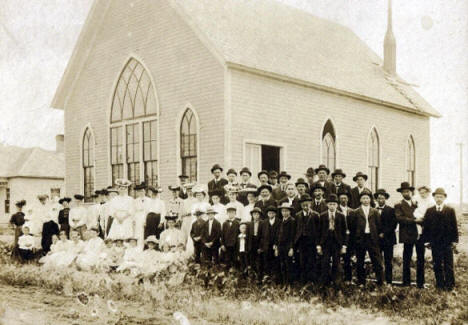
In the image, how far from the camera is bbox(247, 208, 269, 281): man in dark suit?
9.76m

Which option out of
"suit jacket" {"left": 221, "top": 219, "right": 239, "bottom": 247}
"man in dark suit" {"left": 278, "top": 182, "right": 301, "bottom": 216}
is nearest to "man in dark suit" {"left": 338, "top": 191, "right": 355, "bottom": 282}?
"man in dark suit" {"left": 278, "top": 182, "right": 301, "bottom": 216}

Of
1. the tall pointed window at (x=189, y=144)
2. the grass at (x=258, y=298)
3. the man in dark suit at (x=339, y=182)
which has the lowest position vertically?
the grass at (x=258, y=298)

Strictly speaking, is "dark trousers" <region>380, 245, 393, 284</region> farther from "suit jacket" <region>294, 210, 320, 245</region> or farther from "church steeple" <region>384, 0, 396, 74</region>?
"church steeple" <region>384, 0, 396, 74</region>

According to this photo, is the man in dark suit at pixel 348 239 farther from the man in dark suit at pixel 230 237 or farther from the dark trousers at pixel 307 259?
the man in dark suit at pixel 230 237

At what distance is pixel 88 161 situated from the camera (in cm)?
1823

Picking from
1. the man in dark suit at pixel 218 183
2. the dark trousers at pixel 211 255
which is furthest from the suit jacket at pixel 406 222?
the man in dark suit at pixel 218 183

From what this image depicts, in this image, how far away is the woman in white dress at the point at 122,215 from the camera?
41.4ft

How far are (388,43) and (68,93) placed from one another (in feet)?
42.2

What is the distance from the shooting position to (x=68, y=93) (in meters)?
18.8

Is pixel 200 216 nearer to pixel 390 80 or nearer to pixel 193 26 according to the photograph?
pixel 193 26

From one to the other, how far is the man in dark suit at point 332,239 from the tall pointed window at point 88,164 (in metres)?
10.6

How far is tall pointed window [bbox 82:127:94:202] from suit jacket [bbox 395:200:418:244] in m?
11.4

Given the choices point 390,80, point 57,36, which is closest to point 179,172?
point 57,36

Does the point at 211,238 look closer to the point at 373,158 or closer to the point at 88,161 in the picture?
the point at 88,161
